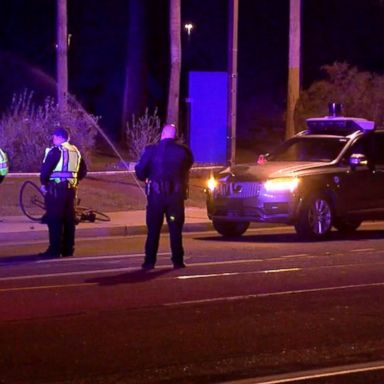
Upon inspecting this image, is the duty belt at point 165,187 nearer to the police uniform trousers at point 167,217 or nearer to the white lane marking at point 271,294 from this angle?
the police uniform trousers at point 167,217

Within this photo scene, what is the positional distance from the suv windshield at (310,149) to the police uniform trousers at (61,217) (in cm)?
491

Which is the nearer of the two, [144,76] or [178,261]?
[178,261]

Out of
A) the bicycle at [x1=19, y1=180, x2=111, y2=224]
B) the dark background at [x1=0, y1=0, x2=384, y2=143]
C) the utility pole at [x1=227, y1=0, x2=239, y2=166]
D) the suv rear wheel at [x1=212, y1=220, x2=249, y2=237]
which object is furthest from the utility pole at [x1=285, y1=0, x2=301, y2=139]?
the dark background at [x1=0, y1=0, x2=384, y2=143]

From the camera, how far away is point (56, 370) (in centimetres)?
875

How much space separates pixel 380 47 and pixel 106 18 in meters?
10.4

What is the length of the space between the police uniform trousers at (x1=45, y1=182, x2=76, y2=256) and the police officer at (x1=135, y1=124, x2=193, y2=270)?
5.98ft

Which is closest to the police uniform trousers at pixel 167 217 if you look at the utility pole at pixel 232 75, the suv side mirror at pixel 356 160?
the suv side mirror at pixel 356 160

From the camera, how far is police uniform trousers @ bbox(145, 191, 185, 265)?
1460 centimetres

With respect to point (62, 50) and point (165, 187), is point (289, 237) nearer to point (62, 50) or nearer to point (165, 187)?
point (165, 187)

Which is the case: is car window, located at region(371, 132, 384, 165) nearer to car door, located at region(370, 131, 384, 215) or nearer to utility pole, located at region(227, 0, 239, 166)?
car door, located at region(370, 131, 384, 215)

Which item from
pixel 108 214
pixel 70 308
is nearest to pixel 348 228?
pixel 108 214

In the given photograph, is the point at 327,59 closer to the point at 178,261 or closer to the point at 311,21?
the point at 311,21

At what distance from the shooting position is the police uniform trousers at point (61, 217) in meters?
16.1

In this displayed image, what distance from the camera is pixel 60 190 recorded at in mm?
16203
